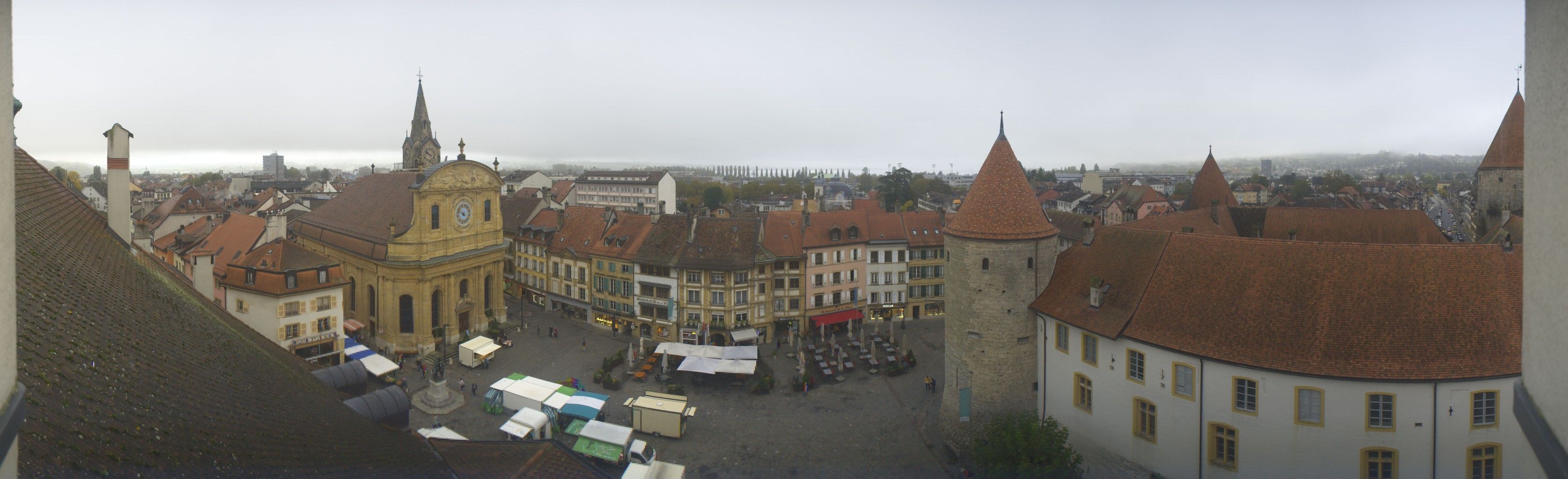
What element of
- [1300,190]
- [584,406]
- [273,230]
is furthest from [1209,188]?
[1300,190]

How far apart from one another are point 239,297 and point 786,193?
13026cm

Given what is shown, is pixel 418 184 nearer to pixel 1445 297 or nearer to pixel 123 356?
pixel 123 356

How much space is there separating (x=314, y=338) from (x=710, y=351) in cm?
1798

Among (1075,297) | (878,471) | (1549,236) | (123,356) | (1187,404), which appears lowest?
(878,471)

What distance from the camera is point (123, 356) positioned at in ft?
22.5

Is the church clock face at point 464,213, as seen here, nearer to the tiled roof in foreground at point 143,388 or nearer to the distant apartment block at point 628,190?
the tiled roof in foreground at point 143,388

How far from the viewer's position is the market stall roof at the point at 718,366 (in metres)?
33.2

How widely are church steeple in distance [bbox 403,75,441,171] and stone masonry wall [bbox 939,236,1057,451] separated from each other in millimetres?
49636

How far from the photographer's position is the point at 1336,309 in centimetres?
1872

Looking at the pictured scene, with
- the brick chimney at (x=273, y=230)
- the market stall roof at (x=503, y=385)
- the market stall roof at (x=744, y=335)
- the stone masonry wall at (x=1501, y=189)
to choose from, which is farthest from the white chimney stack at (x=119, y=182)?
the stone masonry wall at (x=1501, y=189)

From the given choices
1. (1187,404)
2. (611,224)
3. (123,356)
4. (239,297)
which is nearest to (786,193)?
(611,224)

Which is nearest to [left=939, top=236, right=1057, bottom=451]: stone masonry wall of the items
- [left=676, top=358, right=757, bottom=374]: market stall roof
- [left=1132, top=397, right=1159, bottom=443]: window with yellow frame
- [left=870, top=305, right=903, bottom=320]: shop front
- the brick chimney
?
[left=1132, top=397, right=1159, bottom=443]: window with yellow frame

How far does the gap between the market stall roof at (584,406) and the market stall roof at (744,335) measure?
12313 millimetres

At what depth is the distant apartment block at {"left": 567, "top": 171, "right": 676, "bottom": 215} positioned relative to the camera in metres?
109
